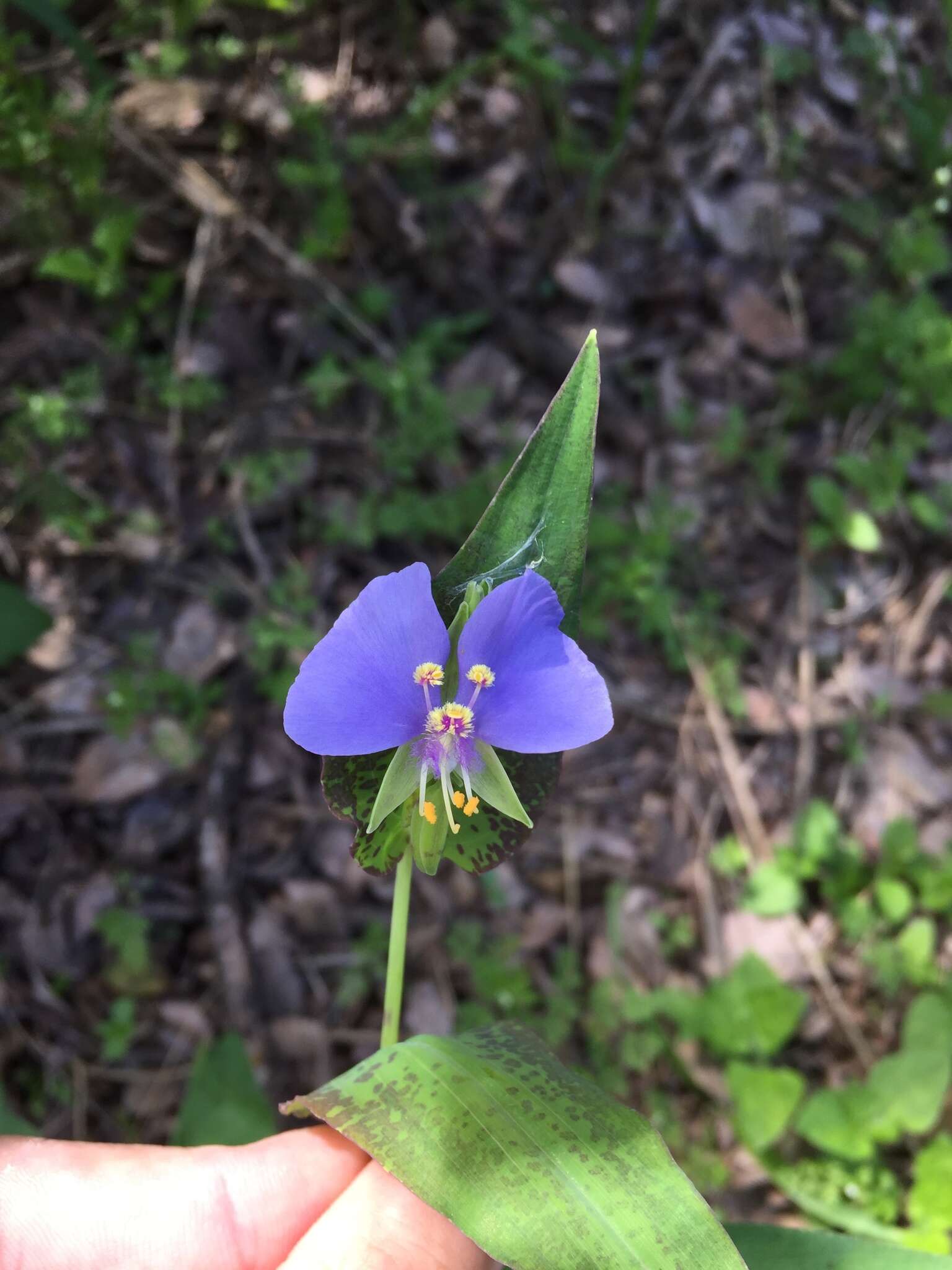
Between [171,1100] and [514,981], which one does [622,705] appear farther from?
[171,1100]

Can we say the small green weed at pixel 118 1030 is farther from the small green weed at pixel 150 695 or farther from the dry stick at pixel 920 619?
the dry stick at pixel 920 619

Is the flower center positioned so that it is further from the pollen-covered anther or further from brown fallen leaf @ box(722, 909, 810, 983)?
brown fallen leaf @ box(722, 909, 810, 983)

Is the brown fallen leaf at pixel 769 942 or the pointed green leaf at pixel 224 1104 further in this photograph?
the brown fallen leaf at pixel 769 942

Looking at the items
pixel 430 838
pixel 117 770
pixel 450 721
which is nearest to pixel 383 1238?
pixel 430 838

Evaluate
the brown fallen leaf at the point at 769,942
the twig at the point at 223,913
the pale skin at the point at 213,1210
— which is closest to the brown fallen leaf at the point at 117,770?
the twig at the point at 223,913

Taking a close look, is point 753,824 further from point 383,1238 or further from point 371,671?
point 371,671

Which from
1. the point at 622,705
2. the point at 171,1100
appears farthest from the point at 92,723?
the point at 622,705
